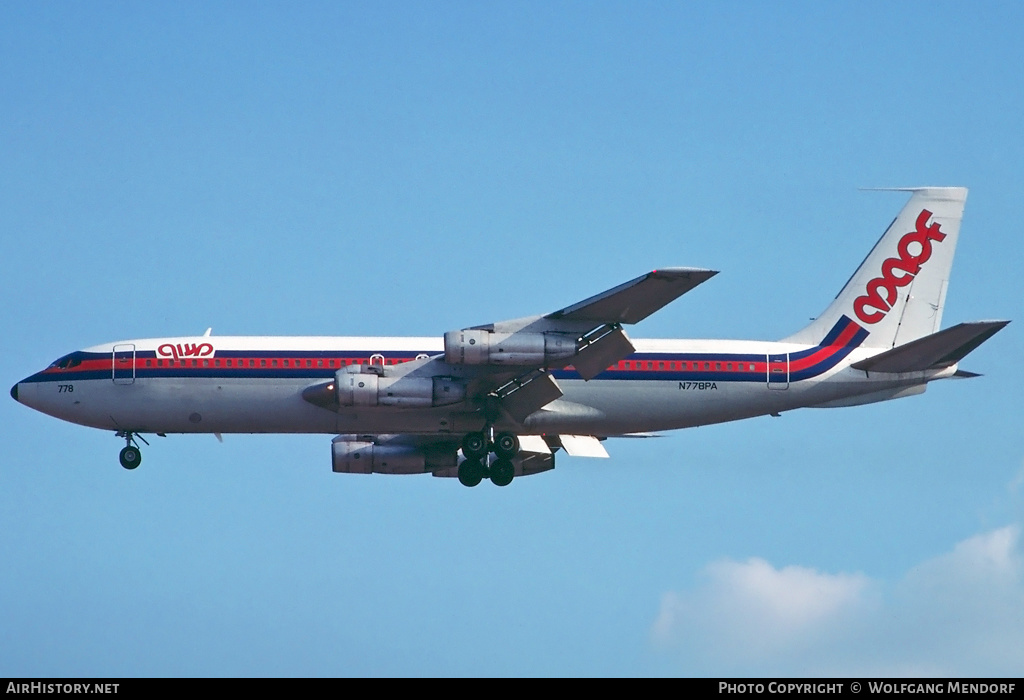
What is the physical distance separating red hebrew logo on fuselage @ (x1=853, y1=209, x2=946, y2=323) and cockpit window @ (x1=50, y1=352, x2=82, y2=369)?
27.2 metres

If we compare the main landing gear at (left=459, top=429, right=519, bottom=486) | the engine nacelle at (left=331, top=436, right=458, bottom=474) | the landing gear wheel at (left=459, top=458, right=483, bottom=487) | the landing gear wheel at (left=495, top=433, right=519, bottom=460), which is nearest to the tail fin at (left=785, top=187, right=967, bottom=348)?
the landing gear wheel at (left=495, top=433, right=519, bottom=460)

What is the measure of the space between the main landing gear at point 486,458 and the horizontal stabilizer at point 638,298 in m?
5.96

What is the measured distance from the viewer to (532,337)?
47875 mm

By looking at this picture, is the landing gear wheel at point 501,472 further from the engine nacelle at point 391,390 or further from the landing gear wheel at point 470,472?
the engine nacelle at point 391,390

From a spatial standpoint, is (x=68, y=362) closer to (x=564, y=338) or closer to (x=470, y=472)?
(x=470, y=472)

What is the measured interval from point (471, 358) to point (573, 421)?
6207mm

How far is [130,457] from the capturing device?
54.0 metres

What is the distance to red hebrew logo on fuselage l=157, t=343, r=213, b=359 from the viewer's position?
172 feet

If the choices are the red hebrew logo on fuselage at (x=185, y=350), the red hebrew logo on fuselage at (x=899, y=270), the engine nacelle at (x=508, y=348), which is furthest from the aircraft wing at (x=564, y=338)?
the red hebrew logo on fuselage at (x=899, y=270)

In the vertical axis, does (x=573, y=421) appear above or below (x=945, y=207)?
below

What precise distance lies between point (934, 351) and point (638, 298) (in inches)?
A: 443
